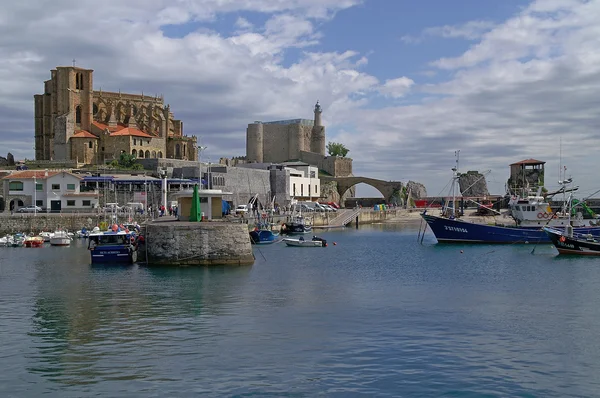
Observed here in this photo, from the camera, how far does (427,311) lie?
870 inches

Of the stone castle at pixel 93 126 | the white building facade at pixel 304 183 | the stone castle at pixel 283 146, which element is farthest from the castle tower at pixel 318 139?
the stone castle at pixel 93 126

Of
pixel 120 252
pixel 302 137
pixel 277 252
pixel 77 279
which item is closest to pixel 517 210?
pixel 277 252

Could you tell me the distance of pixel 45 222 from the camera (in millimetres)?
57375

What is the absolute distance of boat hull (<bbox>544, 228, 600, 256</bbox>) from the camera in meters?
42.2

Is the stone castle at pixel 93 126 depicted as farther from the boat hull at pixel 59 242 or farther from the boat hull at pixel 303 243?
the boat hull at pixel 303 243

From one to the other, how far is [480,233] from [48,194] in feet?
132

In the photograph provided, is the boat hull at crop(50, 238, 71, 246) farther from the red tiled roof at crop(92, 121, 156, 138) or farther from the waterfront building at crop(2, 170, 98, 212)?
the red tiled roof at crop(92, 121, 156, 138)

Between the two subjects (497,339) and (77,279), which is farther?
(77,279)

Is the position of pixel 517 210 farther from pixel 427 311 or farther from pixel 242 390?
pixel 242 390

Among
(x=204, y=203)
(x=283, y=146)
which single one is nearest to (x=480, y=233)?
(x=204, y=203)

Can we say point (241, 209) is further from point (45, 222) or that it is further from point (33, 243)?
point (33, 243)

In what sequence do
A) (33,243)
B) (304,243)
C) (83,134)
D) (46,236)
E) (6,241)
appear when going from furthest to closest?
(83,134) → (46,236) → (304,243) → (6,241) → (33,243)

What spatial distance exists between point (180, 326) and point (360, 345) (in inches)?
216

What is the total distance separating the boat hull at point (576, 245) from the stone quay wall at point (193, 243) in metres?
21.8
